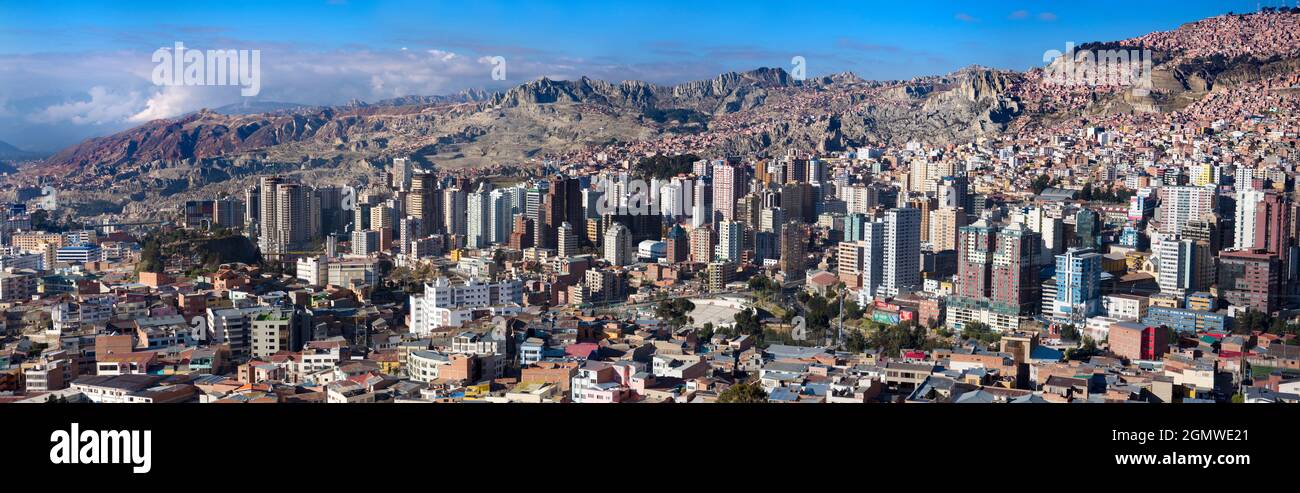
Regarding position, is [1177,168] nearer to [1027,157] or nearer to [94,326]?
[1027,157]

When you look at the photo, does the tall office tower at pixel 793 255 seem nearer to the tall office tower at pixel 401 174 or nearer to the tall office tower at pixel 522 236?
the tall office tower at pixel 522 236

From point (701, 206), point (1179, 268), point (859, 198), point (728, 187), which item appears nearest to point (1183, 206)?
point (1179, 268)

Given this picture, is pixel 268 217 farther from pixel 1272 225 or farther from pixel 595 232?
pixel 1272 225

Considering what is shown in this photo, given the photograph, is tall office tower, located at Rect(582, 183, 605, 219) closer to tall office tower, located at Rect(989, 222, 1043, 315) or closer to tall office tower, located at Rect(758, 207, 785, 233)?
tall office tower, located at Rect(758, 207, 785, 233)

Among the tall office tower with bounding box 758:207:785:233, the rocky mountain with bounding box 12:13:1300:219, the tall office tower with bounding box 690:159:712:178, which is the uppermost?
the rocky mountain with bounding box 12:13:1300:219

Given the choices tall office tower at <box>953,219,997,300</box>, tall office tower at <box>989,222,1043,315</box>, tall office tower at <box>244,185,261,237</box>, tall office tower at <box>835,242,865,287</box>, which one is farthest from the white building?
tall office tower at <box>244,185,261,237</box>

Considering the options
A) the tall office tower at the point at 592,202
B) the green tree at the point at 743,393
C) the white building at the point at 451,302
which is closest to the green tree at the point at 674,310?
the white building at the point at 451,302
